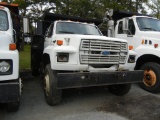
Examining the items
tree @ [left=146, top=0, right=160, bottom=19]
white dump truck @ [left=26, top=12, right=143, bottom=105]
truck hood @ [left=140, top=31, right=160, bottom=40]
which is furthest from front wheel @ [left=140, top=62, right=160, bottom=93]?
tree @ [left=146, top=0, right=160, bottom=19]

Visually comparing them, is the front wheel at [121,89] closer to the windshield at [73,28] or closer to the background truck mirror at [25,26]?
the windshield at [73,28]

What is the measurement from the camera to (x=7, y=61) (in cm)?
391

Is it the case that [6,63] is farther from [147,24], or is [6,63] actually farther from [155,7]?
[155,7]

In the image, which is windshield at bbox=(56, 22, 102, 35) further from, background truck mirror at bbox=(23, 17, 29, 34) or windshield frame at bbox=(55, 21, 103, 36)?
background truck mirror at bbox=(23, 17, 29, 34)

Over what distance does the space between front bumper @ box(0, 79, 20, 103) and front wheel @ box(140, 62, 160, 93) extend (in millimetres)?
4417

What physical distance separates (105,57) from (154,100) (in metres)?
2.06

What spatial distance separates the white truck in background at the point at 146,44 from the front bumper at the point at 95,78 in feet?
4.01

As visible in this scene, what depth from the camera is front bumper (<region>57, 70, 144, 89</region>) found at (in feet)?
14.8

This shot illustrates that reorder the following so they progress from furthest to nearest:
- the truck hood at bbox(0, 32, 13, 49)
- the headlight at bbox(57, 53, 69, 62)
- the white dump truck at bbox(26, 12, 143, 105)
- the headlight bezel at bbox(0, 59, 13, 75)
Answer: the headlight at bbox(57, 53, 69, 62) → the white dump truck at bbox(26, 12, 143, 105) → the truck hood at bbox(0, 32, 13, 49) → the headlight bezel at bbox(0, 59, 13, 75)

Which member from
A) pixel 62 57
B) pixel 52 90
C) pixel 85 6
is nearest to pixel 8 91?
pixel 52 90

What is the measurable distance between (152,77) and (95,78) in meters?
2.68

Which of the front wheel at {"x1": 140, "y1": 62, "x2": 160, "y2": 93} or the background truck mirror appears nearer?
the background truck mirror

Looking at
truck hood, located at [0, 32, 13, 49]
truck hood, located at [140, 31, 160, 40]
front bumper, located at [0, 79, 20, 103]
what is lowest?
front bumper, located at [0, 79, 20, 103]

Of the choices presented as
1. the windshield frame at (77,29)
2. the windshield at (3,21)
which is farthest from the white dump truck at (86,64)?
the windshield at (3,21)
